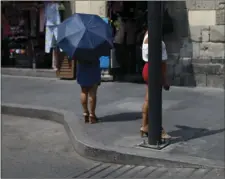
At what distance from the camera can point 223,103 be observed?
830cm

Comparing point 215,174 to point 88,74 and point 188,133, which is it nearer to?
point 188,133

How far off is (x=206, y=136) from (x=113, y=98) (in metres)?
3.20

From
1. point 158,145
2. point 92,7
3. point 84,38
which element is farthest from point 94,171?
point 92,7

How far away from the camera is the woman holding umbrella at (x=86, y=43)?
649 centimetres

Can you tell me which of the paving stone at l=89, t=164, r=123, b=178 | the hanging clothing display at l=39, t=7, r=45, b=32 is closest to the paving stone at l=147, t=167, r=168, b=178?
the paving stone at l=89, t=164, r=123, b=178

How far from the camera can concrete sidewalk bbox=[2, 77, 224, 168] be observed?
5.45 metres

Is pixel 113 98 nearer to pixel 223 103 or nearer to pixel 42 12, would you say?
pixel 223 103

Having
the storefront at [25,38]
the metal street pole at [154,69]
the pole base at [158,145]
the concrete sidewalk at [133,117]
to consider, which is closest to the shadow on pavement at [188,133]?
the concrete sidewalk at [133,117]

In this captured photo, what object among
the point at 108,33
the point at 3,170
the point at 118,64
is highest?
the point at 108,33

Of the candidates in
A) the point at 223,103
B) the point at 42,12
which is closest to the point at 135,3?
the point at 42,12

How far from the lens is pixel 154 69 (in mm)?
5480

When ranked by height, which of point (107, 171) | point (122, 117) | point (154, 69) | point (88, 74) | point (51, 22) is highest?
point (51, 22)

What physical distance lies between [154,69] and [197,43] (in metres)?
4.76

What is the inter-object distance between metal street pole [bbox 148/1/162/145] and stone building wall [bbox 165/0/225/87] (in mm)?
4505
